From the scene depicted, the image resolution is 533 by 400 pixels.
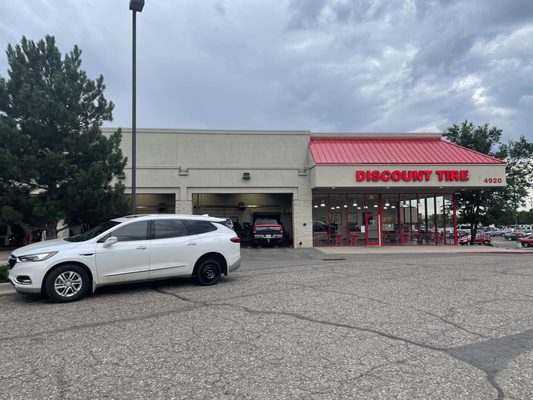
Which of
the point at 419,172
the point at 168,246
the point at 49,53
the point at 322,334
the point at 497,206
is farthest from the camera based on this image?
the point at 497,206

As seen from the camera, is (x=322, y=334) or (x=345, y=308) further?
Result: (x=345, y=308)

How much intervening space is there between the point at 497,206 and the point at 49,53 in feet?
94.2

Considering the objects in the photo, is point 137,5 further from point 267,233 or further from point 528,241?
point 528,241

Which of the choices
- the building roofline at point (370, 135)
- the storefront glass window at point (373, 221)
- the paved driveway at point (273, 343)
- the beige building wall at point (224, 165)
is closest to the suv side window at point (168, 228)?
the paved driveway at point (273, 343)

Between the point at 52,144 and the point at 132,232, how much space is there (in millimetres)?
4910

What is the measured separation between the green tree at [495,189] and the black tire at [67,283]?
27536 mm

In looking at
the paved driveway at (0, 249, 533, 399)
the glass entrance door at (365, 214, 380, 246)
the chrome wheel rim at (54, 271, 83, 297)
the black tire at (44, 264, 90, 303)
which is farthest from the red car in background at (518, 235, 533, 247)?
the chrome wheel rim at (54, 271, 83, 297)

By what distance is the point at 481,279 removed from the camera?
32.8 ft

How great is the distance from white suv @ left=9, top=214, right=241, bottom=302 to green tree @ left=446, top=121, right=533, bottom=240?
24793 mm

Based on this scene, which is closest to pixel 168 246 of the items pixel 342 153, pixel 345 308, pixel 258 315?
pixel 258 315

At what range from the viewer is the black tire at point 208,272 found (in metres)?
9.05

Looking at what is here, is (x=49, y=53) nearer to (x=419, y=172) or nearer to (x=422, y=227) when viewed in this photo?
(x=419, y=172)

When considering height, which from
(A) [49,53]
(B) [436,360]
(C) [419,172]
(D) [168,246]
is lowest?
(B) [436,360]

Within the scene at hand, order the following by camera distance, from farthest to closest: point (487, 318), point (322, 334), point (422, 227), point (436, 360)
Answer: point (422, 227)
point (487, 318)
point (322, 334)
point (436, 360)
